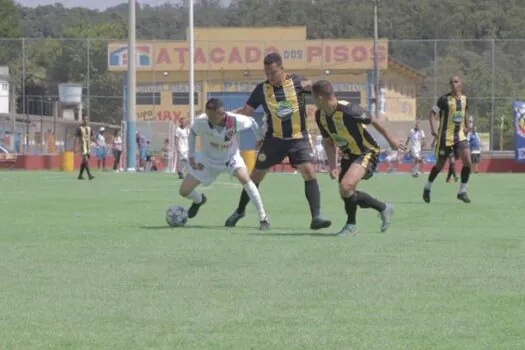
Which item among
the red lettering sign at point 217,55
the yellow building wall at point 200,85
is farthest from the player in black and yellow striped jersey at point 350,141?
the red lettering sign at point 217,55

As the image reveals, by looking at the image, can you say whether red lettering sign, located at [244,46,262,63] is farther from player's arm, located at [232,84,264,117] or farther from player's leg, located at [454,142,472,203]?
player's arm, located at [232,84,264,117]

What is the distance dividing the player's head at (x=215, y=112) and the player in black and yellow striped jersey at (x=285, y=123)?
1.40 feet

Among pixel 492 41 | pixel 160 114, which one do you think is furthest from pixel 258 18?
pixel 492 41

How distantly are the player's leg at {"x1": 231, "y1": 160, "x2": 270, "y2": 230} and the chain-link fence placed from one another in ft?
145

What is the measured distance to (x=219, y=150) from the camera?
15297 mm

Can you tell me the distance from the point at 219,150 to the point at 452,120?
7.18m

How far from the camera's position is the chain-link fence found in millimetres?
60031

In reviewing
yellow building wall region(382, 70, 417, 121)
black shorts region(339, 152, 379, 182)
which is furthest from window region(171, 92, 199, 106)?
black shorts region(339, 152, 379, 182)

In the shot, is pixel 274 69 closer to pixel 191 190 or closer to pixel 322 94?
pixel 322 94

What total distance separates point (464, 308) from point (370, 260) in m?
2.98

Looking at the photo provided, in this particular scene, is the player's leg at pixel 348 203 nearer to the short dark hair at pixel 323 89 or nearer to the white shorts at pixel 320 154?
the short dark hair at pixel 323 89

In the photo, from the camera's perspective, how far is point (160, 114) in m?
74.5

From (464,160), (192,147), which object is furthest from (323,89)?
(464,160)

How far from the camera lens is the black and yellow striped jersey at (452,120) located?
70.4 feet
